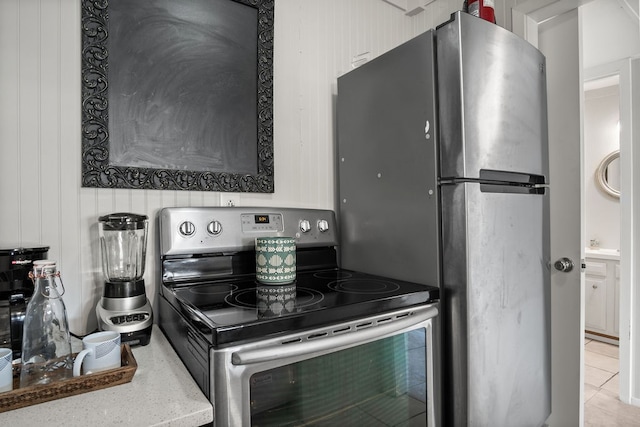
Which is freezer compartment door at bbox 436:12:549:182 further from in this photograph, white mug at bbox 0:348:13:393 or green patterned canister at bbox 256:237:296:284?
white mug at bbox 0:348:13:393

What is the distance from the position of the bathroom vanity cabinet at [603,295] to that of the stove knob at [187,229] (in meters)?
3.71

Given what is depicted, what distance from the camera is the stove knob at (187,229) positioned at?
1.18 meters

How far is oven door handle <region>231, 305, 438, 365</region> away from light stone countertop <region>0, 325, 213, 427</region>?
0.12 m

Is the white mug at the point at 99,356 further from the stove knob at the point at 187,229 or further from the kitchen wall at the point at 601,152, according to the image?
the kitchen wall at the point at 601,152

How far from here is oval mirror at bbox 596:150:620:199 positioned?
350cm

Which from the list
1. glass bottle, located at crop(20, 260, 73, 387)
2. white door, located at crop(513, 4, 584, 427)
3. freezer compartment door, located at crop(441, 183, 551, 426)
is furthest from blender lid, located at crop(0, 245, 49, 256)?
white door, located at crop(513, 4, 584, 427)

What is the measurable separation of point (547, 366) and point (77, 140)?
1.84 metres

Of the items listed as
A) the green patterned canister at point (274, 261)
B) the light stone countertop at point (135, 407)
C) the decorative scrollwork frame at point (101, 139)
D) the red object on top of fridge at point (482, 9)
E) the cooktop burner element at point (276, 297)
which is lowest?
the light stone countertop at point (135, 407)

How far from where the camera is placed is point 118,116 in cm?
117

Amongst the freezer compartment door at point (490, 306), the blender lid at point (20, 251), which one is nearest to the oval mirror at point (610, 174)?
the freezer compartment door at point (490, 306)

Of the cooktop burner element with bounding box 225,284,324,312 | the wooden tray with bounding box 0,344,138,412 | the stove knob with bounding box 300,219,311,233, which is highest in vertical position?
the stove knob with bounding box 300,219,311,233

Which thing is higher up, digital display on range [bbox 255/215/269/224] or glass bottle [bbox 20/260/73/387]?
digital display on range [bbox 255/215/269/224]

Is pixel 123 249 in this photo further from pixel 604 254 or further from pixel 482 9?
pixel 604 254

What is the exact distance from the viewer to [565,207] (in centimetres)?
157
